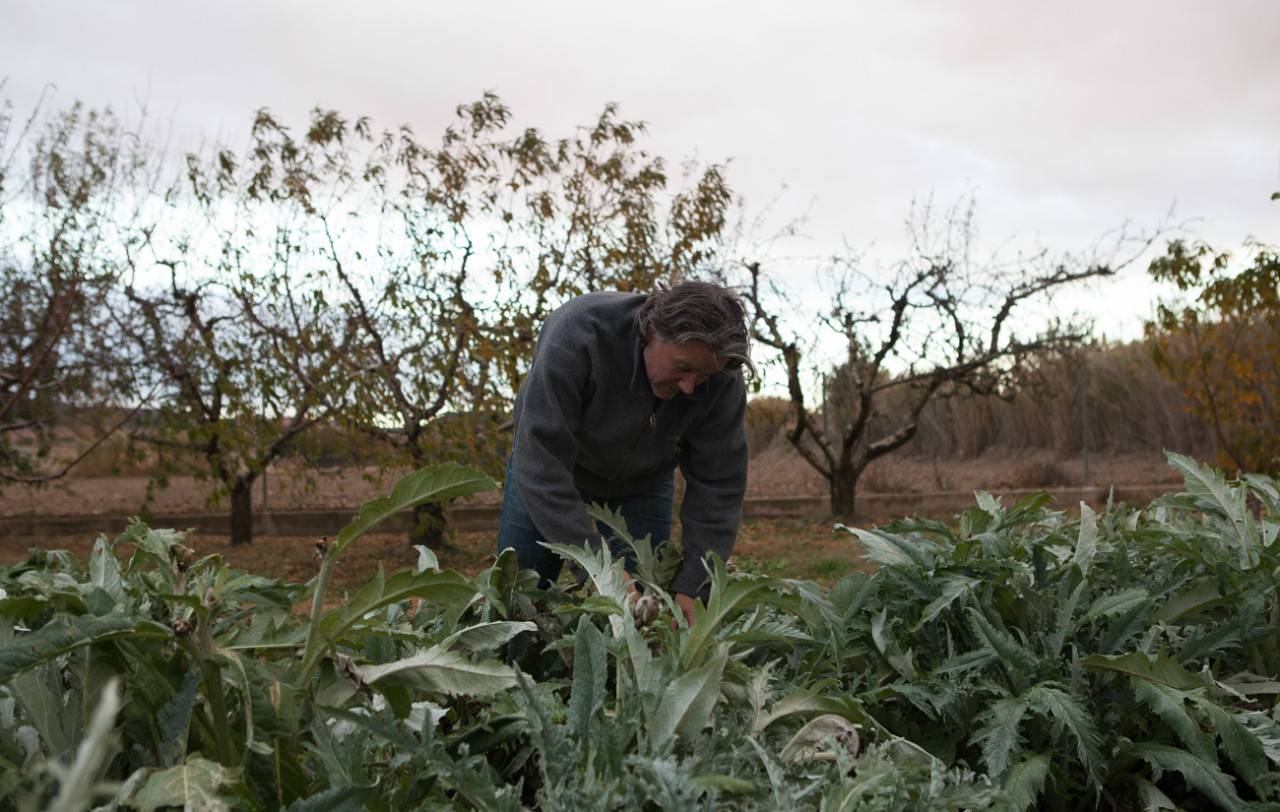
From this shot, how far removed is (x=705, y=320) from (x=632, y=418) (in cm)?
50

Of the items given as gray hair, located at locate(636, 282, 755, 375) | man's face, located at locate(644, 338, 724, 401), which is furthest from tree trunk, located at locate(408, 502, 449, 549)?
gray hair, located at locate(636, 282, 755, 375)

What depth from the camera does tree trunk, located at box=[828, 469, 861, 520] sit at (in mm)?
11453

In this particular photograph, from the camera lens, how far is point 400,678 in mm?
1192

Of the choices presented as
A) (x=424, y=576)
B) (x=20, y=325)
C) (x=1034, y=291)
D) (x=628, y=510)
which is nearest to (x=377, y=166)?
(x=20, y=325)

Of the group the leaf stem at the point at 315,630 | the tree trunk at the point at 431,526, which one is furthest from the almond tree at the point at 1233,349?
the leaf stem at the point at 315,630

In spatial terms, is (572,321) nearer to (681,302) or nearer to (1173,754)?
(681,302)

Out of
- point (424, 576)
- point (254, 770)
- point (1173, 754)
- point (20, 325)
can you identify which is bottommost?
point (1173, 754)

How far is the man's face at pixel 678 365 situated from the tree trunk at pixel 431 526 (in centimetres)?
430

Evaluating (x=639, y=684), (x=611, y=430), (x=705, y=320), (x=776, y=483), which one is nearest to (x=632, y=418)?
(x=611, y=430)

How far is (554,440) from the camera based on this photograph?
9.80 ft

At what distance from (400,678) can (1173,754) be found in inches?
45.2

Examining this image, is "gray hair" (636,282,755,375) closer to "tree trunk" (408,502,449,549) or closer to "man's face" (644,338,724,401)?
"man's face" (644,338,724,401)

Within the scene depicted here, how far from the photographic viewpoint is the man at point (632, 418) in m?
2.81

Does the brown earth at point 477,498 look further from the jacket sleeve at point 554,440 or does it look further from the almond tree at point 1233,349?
the jacket sleeve at point 554,440
